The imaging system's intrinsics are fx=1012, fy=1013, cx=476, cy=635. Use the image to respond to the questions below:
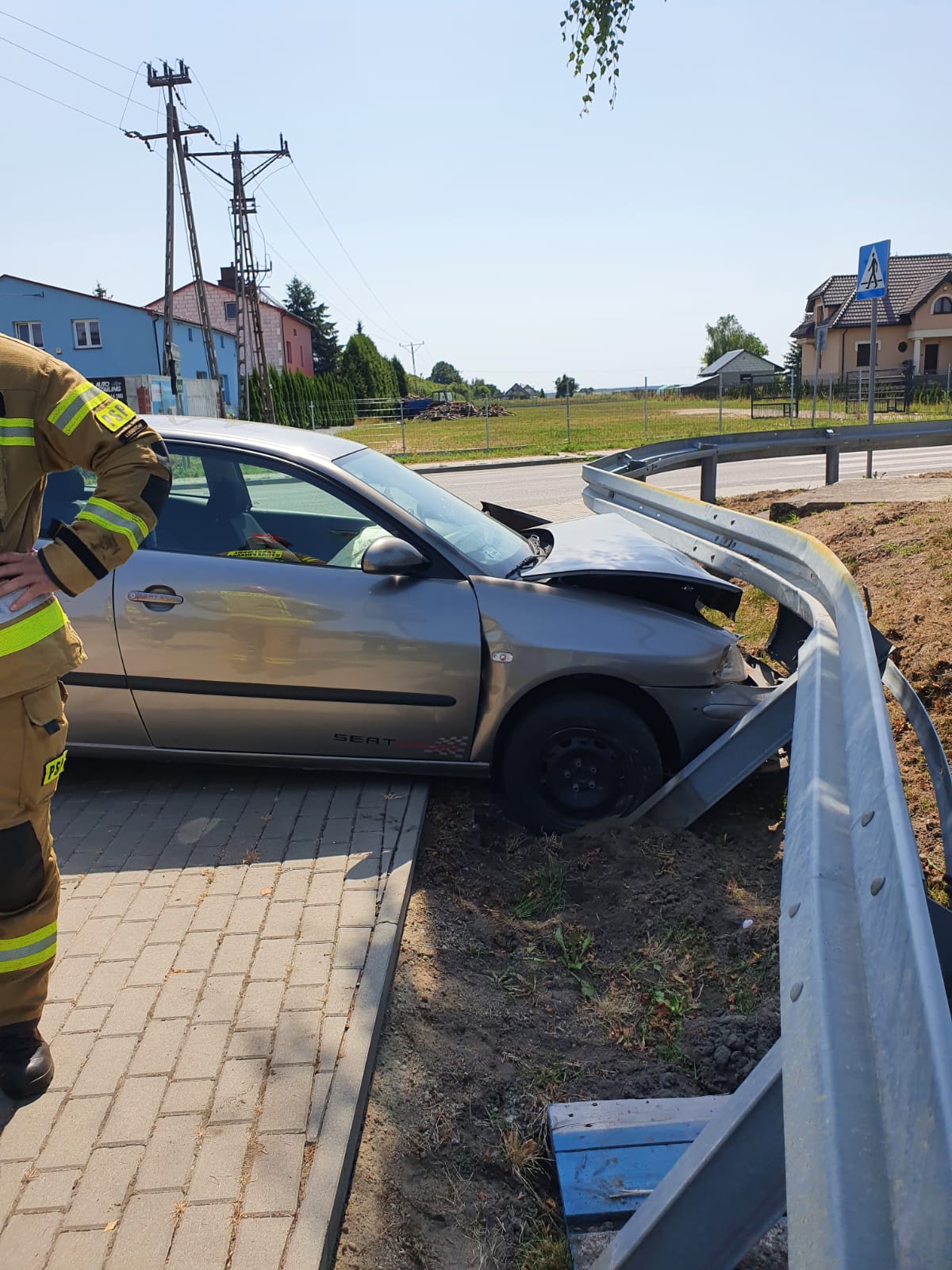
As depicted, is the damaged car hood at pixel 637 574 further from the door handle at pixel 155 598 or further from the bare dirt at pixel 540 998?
the door handle at pixel 155 598

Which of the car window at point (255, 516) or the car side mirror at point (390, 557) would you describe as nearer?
the car side mirror at point (390, 557)

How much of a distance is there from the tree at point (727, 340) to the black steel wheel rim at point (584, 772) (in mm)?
98696

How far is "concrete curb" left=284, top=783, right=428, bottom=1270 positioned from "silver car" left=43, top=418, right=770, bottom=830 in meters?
0.78

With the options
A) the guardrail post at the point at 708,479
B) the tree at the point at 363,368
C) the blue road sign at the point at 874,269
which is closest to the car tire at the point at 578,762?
the guardrail post at the point at 708,479

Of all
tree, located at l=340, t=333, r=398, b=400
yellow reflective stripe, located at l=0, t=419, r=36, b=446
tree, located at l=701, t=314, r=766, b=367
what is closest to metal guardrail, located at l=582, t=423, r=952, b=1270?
yellow reflective stripe, located at l=0, t=419, r=36, b=446

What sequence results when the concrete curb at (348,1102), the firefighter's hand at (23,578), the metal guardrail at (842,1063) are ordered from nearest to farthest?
the metal guardrail at (842,1063)
the concrete curb at (348,1102)
the firefighter's hand at (23,578)

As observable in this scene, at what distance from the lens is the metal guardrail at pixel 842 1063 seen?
877mm

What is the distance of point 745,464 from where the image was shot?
22.2 m

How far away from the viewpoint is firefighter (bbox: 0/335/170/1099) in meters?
2.50

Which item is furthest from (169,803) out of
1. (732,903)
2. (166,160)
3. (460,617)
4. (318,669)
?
(166,160)

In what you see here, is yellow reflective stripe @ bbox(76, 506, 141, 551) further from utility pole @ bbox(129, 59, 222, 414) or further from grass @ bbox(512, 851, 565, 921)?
utility pole @ bbox(129, 59, 222, 414)

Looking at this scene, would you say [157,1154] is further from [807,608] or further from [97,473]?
[807,608]

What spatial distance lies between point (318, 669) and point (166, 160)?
1182 inches

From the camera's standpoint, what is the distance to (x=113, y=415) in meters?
2.68
